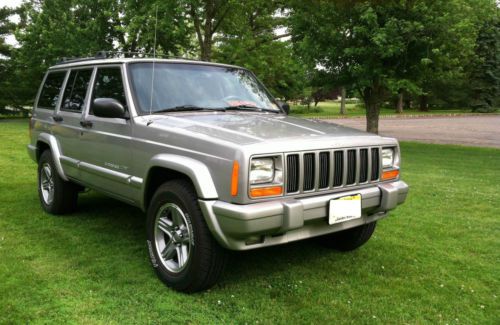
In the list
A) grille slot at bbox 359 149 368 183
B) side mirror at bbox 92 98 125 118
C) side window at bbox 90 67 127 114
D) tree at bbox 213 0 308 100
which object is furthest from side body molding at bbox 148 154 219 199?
tree at bbox 213 0 308 100

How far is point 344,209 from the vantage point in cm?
348

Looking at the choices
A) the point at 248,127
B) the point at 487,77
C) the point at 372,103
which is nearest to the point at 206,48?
the point at 372,103

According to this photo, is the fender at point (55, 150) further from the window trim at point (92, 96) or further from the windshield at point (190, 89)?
the windshield at point (190, 89)

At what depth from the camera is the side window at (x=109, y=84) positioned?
432 cm

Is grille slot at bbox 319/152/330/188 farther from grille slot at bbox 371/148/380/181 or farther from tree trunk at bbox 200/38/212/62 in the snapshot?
tree trunk at bbox 200/38/212/62

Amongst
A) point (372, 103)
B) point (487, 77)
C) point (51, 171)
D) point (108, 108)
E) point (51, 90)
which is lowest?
point (51, 171)

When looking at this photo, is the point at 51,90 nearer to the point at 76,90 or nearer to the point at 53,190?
the point at 76,90

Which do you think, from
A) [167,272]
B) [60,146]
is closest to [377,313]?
[167,272]

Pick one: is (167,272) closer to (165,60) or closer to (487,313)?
(165,60)

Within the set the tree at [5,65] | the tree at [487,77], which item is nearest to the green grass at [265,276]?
Answer: the tree at [5,65]

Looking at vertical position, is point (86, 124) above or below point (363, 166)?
above

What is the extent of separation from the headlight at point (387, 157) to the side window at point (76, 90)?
3168 mm

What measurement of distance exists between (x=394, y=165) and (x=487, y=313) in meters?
1.38

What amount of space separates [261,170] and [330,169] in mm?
611
